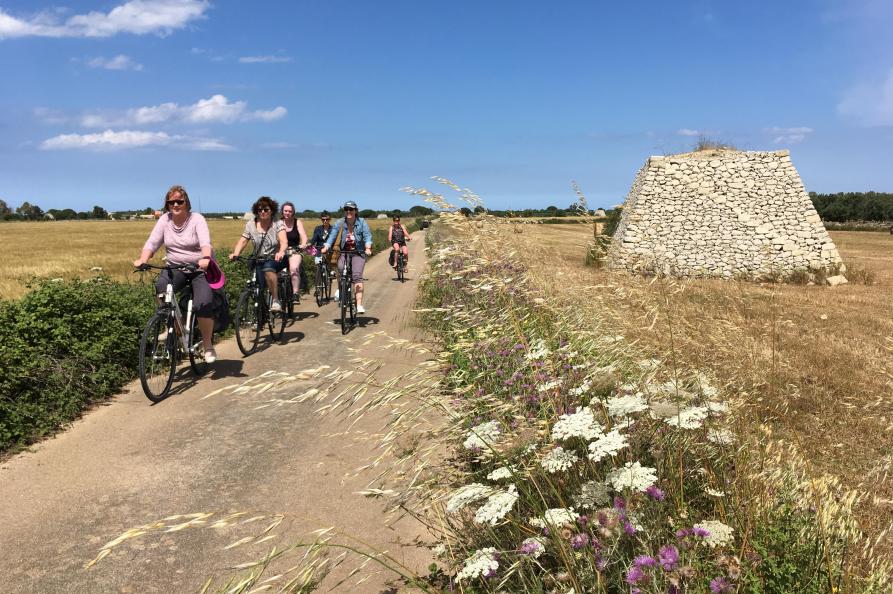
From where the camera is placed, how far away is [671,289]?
3.42 m

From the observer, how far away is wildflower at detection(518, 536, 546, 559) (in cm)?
227

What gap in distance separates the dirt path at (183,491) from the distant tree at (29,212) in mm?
157803

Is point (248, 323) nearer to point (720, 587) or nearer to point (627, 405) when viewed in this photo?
point (627, 405)

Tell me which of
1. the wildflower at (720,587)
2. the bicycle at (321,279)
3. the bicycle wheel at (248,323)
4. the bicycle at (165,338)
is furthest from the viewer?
the bicycle at (321,279)

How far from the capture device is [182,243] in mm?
6922

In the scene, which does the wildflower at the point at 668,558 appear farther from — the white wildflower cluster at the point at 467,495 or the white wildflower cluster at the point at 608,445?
the white wildflower cluster at the point at 467,495

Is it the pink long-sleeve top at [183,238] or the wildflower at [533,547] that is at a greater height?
the pink long-sleeve top at [183,238]

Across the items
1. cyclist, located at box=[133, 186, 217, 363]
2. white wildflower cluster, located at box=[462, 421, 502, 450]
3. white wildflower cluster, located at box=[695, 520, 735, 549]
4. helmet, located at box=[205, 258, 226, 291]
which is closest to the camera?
white wildflower cluster, located at box=[695, 520, 735, 549]

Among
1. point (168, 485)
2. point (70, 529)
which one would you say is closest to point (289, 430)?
point (168, 485)

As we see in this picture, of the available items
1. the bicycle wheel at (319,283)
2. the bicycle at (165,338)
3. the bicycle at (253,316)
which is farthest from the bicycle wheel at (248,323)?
the bicycle wheel at (319,283)

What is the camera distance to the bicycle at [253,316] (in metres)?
8.70

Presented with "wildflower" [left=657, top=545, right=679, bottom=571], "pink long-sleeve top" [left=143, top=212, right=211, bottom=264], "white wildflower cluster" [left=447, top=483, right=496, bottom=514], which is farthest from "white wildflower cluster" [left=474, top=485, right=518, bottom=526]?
"pink long-sleeve top" [left=143, top=212, right=211, bottom=264]

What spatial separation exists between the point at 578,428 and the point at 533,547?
534 mm

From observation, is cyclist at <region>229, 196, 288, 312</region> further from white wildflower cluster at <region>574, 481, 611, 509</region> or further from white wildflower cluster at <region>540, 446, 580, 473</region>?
white wildflower cluster at <region>574, 481, 611, 509</region>
